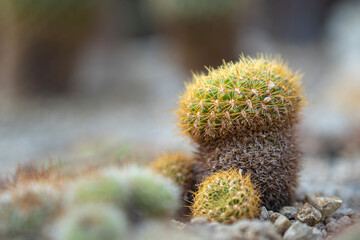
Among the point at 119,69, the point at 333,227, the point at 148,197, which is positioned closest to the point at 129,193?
the point at 148,197

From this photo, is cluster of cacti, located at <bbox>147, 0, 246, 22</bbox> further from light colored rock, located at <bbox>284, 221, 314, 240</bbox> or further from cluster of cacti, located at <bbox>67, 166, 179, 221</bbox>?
light colored rock, located at <bbox>284, 221, 314, 240</bbox>

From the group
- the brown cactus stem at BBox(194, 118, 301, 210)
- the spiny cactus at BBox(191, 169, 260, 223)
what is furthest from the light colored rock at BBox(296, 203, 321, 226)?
the spiny cactus at BBox(191, 169, 260, 223)

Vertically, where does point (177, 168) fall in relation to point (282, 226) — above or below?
above

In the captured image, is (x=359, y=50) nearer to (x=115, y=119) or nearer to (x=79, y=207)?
(x=115, y=119)

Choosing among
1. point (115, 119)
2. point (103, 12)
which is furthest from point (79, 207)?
point (103, 12)

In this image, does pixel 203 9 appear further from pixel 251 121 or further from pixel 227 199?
pixel 227 199

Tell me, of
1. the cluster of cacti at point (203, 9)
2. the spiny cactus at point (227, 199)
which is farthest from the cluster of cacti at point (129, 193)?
the cluster of cacti at point (203, 9)

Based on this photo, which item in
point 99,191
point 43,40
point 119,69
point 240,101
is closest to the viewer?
point 99,191
